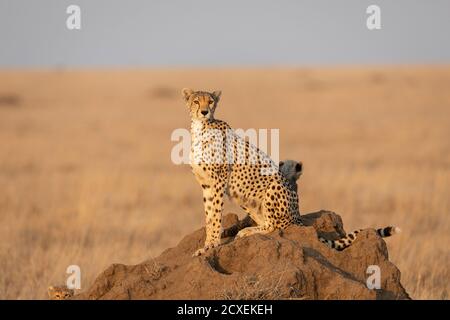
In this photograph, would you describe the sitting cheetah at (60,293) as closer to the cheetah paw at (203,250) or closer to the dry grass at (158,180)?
the cheetah paw at (203,250)

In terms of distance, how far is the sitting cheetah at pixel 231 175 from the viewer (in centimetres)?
585

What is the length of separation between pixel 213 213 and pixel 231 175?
0.34 meters

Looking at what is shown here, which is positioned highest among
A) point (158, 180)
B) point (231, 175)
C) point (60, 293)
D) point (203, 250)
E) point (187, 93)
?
point (158, 180)

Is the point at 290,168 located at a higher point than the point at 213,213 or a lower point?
higher

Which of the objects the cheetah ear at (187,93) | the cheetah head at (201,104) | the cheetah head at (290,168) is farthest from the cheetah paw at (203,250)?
the cheetah head at (290,168)

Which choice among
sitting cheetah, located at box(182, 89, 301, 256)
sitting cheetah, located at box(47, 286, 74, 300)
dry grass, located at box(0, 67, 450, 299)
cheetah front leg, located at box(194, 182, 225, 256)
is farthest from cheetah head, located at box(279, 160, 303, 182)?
sitting cheetah, located at box(47, 286, 74, 300)

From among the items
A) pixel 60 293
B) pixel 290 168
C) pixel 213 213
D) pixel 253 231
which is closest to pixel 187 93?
pixel 213 213

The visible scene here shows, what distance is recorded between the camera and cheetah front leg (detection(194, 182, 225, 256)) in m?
5.74

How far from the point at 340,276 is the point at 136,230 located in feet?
25.6

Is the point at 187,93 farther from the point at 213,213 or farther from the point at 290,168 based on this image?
the point at 290,168

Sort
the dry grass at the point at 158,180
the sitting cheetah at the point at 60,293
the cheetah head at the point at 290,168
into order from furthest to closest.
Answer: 1. the dry grass at the point at 158,180
2. the cheetah head at the point at 290,168
3. the sitting cheetah at the point at 60,293

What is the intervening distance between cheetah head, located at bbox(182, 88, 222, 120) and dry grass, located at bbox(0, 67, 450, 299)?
10.7 ft

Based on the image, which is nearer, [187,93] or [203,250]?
[203,250]

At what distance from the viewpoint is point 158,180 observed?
16781mm
